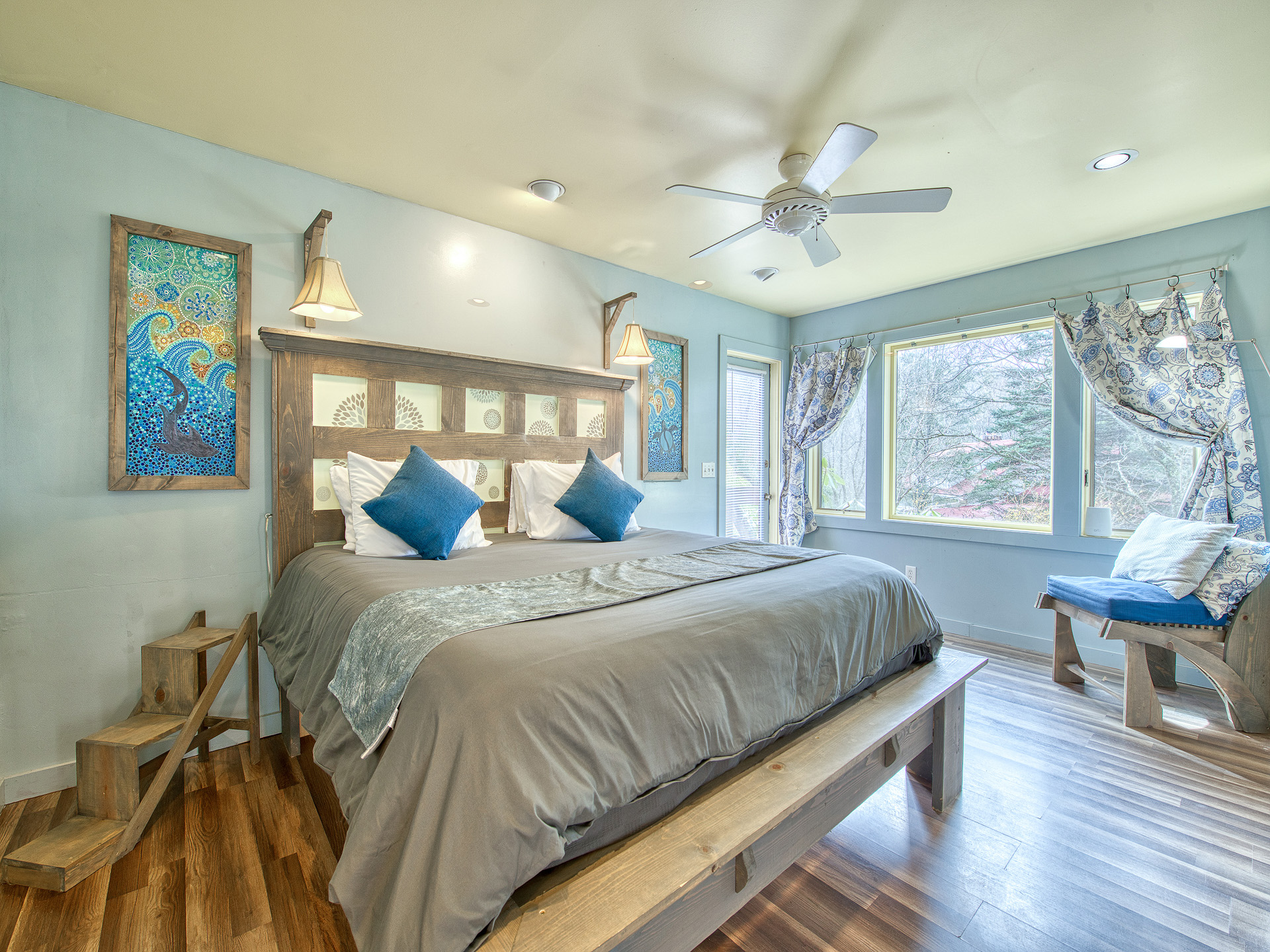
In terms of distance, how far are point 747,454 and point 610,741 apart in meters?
4.05

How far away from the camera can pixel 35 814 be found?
74.5 inches

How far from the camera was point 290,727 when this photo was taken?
87.9 inches

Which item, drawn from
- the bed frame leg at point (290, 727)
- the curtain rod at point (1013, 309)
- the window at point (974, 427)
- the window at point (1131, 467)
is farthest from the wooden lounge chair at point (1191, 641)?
the bed frame leg at point (290, 727)

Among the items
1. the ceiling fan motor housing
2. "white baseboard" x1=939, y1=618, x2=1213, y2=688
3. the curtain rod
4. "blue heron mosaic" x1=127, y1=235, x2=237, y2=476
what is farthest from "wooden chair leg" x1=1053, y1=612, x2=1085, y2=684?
"blue heron mosaic" x1=127, y1=235, x2=237, y2=476

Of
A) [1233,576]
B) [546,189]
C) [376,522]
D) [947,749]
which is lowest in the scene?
[947,749]

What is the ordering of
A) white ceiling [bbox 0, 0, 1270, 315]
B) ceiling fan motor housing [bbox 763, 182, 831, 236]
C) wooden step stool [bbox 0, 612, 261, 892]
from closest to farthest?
wooden step stool [bbox 0, 612, 261, 892] < white ceiling [bbox 0, 0, 1270, 315] < ceiling fan motor housing [bbox 763, 182, 831, 236]

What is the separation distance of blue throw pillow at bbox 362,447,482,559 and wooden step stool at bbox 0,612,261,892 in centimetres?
73

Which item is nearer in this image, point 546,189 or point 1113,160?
point 1113,160

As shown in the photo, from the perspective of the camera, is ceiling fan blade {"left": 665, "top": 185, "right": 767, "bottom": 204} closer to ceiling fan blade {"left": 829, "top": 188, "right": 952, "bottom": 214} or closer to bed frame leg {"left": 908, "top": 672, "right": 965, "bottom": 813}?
ceiling fan blade {"left": 829, "top": 188, "right": 952, "bottom": 214}

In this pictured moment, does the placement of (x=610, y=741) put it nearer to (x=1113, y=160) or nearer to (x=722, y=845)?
(x=722, y=845)

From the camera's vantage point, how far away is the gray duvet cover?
36.3 inches

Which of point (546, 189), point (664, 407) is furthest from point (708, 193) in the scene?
point (664, 407)

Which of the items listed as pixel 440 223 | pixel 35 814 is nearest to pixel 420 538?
pixel 35 814

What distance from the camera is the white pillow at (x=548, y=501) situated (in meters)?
2.96
